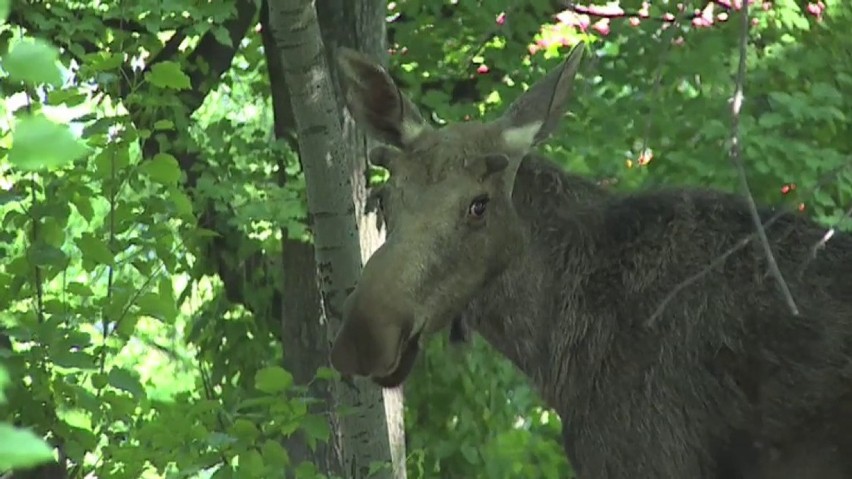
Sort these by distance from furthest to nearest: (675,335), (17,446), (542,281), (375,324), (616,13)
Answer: (616,13)
(542,281)
(675,335)
(375,324)
(17,446)

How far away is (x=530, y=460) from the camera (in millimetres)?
6090

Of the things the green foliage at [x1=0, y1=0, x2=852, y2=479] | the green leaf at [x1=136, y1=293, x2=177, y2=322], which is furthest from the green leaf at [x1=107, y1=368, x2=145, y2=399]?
the green leaf at [x1=136, y1=293, x2=177, y2=322]

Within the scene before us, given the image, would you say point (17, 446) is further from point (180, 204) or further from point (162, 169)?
point (180, 204)

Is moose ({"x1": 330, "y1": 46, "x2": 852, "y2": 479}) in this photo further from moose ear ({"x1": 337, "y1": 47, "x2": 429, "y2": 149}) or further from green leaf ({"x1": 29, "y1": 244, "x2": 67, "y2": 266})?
green leaf ({"x1": 29, "y1": 244, "x2": 67, "y2": 266})

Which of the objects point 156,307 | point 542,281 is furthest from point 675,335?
point 156,307

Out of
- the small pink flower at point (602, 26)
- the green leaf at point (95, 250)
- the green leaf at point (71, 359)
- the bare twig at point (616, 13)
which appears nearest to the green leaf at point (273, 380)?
the green leaf at point (71, 359)

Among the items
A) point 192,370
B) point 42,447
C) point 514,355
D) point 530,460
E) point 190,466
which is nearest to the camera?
point 42,447

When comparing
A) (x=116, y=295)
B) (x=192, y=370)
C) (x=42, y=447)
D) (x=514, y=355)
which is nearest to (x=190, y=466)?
(x=116, y=295)

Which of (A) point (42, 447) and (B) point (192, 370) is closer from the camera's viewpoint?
(A) point (42, 447)

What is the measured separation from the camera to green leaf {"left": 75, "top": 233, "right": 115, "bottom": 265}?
3.94 meters

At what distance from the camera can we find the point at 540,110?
424 cm

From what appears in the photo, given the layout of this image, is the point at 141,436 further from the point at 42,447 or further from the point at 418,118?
the point at 42,447

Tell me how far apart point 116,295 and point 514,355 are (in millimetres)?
1471

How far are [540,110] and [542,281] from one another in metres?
0.64
